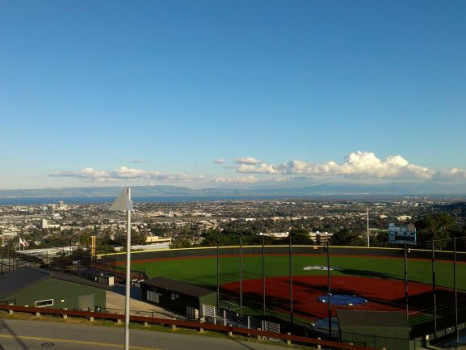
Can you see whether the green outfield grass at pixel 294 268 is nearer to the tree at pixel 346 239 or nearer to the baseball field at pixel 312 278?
the baseball field at pixel 312 278

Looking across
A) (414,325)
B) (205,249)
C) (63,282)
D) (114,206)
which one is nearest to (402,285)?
(414,325)

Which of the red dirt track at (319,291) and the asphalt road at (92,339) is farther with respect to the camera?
the red dirt track at (319,291)

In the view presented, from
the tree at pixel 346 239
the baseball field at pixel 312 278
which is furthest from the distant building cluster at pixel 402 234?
the tree at pixel 346 239

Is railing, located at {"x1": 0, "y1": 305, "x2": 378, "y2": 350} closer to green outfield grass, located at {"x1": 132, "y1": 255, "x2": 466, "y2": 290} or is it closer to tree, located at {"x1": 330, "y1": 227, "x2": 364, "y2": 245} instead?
green outfield grass, located at {"x1": 132, "y1": 255, "x2": 466, "y2": 290}

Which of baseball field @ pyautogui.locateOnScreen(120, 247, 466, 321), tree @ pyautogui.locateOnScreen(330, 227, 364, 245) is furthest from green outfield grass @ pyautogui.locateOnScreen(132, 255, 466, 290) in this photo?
tree @ pyautogui.locateOnScreen(330, 227, 364, 245)

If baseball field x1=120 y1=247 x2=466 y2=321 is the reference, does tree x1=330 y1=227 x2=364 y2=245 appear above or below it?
above

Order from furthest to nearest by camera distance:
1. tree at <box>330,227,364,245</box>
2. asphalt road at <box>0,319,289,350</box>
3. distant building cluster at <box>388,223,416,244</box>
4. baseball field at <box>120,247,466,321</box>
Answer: tree at <box>330,227,364,245</box> → distant building cluster at <box>388,223,416,244</box> → baseball field at <box>120,247,466,321</box> → asphalt road at <box>0,319,289,350</box>
